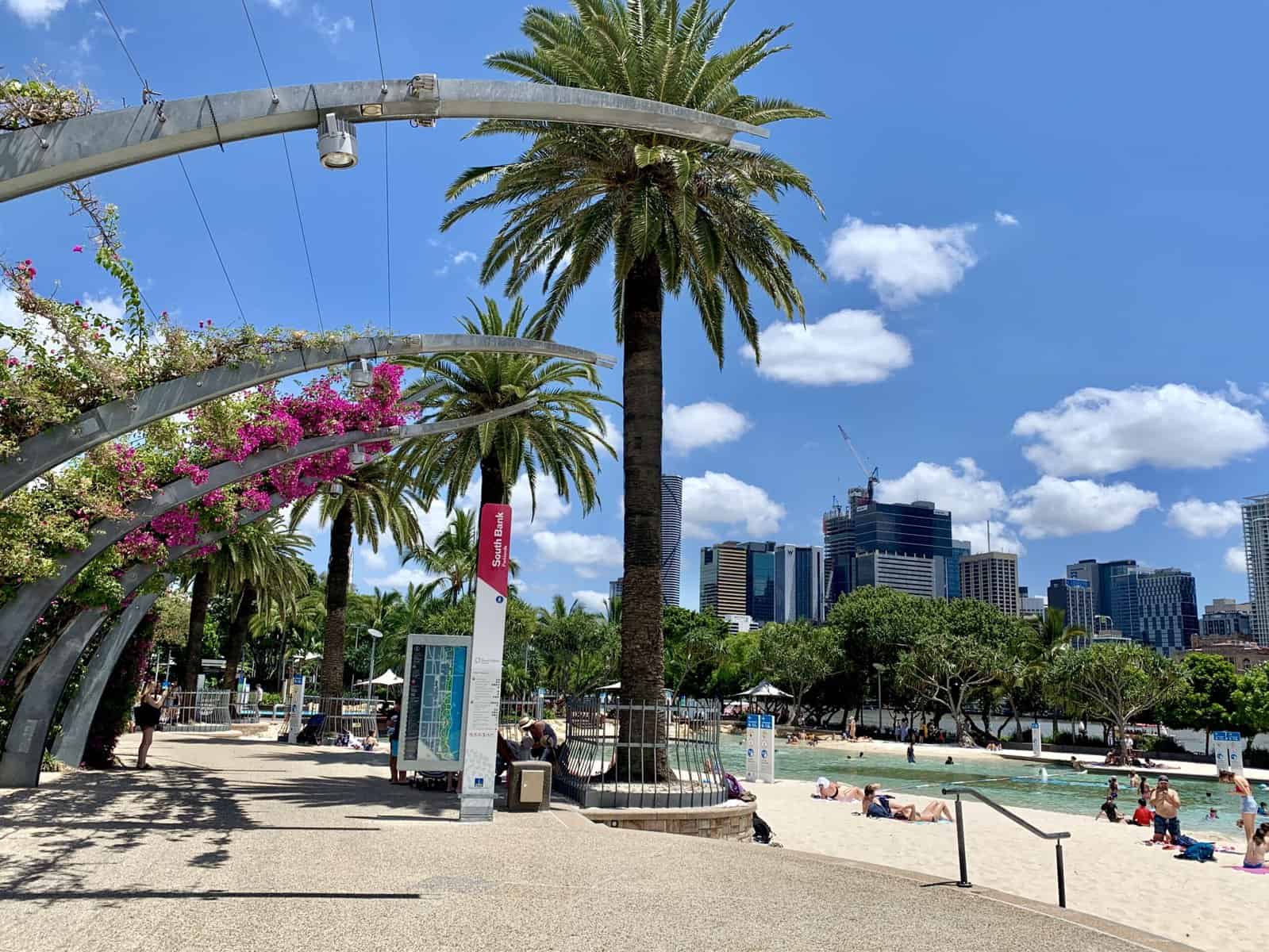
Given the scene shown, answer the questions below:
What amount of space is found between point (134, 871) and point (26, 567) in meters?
4.30

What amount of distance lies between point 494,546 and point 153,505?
458 centimetres

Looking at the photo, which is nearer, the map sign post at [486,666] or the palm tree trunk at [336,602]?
the map sign post at [486,666]

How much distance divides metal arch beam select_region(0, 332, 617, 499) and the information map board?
16.5 ft

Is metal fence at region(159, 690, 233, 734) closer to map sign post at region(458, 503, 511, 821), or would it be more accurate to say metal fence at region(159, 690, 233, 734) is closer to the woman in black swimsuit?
the woman in black swimsuit

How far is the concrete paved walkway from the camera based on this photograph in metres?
6.41

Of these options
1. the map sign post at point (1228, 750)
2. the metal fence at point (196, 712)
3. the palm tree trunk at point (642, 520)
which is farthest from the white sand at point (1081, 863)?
the metal fence at point (196, 712)

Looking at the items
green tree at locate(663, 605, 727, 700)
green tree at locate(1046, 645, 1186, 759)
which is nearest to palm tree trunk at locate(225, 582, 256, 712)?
green tree at locate(1046, 645, 1186, 759)

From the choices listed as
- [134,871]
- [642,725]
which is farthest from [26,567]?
[642,725]

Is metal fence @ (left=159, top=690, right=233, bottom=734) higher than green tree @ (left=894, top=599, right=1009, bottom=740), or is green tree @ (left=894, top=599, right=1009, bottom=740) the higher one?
green tree @ (left=894, top=599, right=1009, bottom=740)

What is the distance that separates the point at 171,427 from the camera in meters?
13.0

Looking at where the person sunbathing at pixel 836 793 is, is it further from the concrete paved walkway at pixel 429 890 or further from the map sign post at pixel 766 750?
the concrete paved walkway at pixel 429 890

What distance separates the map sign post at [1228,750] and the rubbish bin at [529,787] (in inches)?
1318

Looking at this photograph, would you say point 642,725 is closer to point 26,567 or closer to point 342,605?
point 26,567

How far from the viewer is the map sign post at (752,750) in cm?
2931
